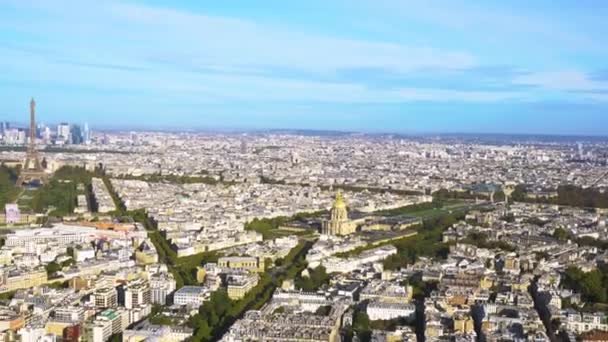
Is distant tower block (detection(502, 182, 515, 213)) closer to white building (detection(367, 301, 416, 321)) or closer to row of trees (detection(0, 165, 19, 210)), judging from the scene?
white building (detection(367, 301, 416, 321))

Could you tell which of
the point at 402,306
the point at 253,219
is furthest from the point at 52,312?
the point at 253,219

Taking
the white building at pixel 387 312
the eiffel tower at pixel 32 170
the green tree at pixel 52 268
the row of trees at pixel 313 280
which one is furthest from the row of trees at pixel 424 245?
the eiffel tower at pixel 32 170


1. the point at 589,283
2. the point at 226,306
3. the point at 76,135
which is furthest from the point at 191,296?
the point at 76,135

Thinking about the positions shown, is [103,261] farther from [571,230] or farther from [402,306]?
[571,230]

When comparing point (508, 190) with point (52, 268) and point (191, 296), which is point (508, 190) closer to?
point (52, 268)

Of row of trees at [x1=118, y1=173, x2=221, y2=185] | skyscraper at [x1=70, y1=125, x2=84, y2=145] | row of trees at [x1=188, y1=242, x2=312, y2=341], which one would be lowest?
row of trees at [x1=188, y1=242, x2=312, y2=341]

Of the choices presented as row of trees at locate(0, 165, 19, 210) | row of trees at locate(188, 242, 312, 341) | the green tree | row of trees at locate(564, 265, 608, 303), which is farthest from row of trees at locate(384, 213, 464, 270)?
row of trees at locate(0, 165, 19, 210)
